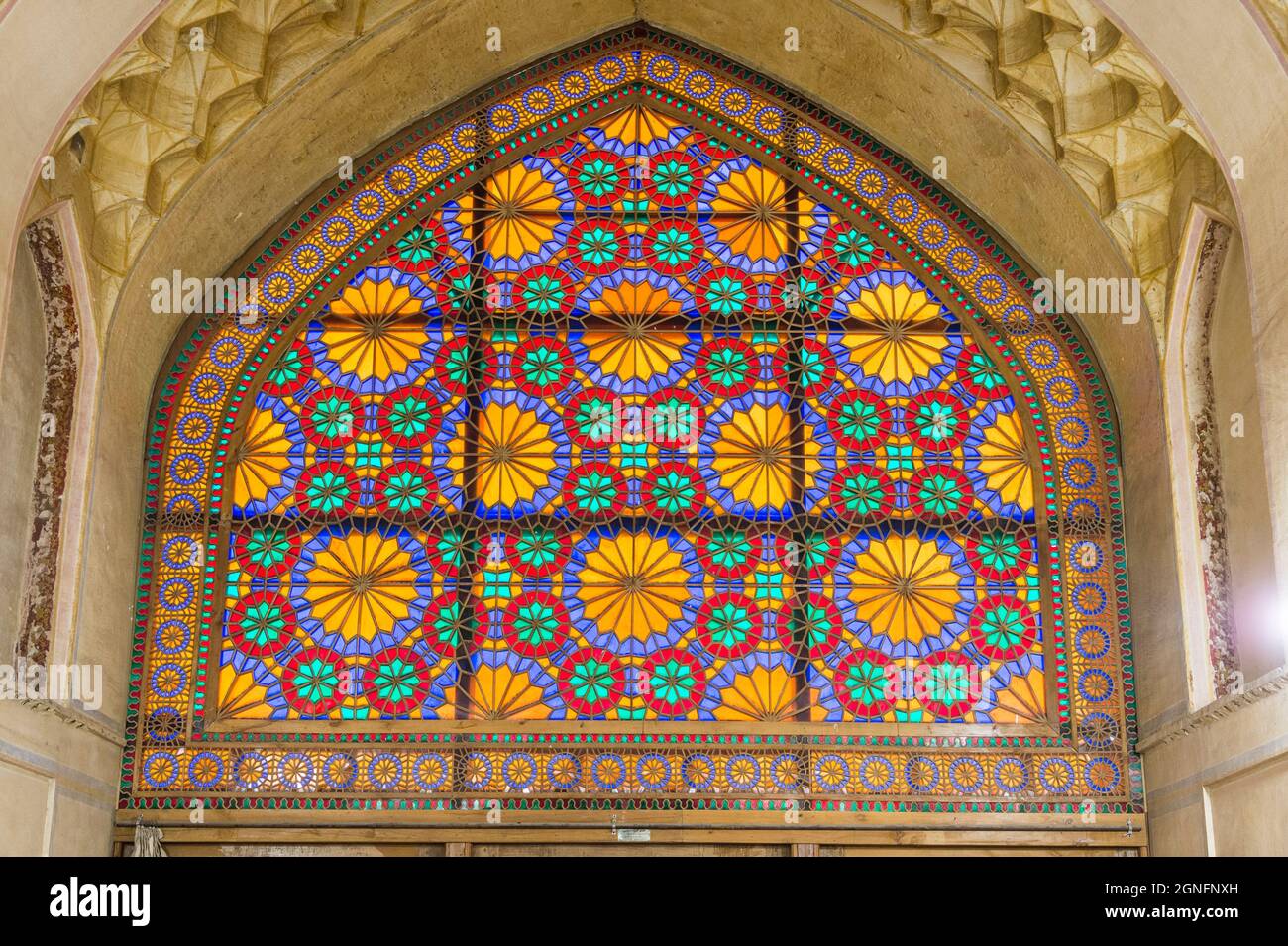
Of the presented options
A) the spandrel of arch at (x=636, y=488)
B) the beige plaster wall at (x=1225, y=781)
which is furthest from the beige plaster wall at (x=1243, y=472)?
the spandrel of arch at (x=636, y=488)

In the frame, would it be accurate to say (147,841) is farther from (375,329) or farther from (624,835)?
(375,329)

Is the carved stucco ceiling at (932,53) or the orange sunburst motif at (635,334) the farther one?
the orange sunburst motif at (635,334)

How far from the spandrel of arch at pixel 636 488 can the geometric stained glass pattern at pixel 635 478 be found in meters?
0.02

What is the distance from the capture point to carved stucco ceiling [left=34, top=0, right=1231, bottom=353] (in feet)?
25.4

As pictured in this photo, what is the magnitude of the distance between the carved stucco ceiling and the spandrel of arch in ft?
2.60

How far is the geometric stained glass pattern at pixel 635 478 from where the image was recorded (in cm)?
807

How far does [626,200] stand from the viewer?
8.94 meters

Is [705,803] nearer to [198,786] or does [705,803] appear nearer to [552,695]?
[552,695]

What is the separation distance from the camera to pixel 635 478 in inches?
330

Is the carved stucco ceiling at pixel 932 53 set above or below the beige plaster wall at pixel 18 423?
above

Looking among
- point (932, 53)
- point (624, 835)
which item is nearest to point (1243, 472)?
point (932, 53)

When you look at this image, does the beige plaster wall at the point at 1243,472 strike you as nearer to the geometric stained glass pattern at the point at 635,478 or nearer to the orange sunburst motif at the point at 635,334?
the geometric stained glass pattern at the point at 635,478

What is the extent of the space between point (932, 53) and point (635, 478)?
251cm

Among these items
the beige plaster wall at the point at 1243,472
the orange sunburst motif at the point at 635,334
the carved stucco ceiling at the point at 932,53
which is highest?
the carved stucco ceiling at the point at 932,53
